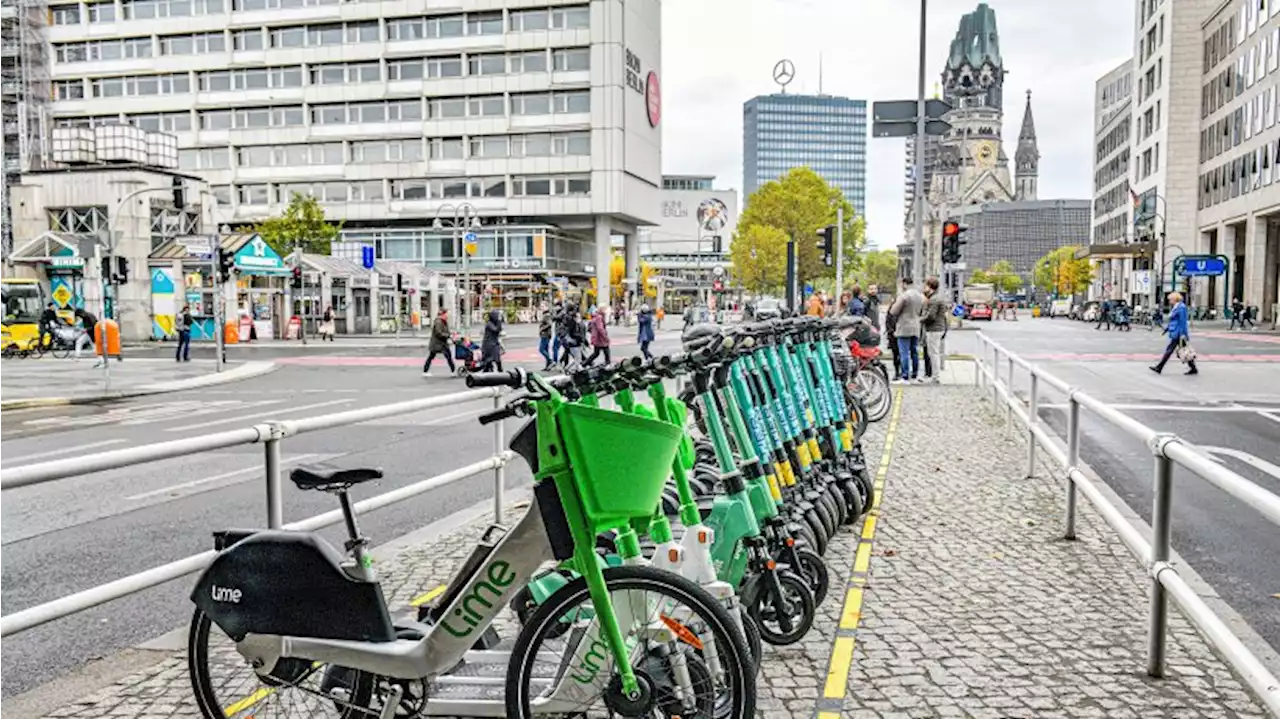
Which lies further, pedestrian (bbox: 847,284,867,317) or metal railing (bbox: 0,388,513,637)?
pedestrian (bbox: 847,284,867,317)

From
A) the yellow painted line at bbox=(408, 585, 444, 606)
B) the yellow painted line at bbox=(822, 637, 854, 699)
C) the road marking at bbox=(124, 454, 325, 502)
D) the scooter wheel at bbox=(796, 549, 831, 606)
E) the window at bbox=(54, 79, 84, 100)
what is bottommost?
the road marking at bbox=(124, 454, 325, 502)

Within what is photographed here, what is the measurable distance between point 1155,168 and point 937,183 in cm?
9670

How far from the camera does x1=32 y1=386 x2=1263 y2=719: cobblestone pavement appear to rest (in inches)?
152

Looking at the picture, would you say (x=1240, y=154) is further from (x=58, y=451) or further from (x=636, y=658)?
(x=636, y=658)

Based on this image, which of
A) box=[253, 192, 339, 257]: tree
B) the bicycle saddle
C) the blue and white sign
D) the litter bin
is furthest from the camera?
the blue and white sign

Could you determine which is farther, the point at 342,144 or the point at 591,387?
the point at 342,144

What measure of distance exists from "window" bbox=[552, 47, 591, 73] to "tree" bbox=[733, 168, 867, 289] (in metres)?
19.9

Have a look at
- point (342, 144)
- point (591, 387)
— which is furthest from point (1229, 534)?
point (342, 144)

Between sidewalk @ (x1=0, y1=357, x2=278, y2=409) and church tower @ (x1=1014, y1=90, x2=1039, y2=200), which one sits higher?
church tower @ (x1=1014, y1=90, x2=1039, y2=200)

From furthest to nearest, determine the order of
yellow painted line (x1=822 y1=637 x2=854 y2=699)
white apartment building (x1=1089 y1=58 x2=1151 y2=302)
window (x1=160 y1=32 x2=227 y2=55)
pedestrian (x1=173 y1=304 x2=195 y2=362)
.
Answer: white apartment building (x1=1089 y1=58 x2=1151 y2=302), window (x1=160 y1=32 x2=227 y2=55), pedestrian (x1=173 y1=304 x2=195 y2=362), yellow painted line (x1=822 y1=637 x2=854 y2=699)

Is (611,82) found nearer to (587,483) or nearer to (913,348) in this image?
(913,348)

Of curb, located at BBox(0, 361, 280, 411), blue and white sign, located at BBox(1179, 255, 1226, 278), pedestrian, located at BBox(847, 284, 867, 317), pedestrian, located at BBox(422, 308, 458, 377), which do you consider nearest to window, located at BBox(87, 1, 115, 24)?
curb, located at BBox(0, 361, 280, 411)

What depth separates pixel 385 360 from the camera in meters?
30.3

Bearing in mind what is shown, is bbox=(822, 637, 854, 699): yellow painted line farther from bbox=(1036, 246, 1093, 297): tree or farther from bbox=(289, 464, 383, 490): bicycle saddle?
bbox=(1036, 246, 1093, 297): tree
